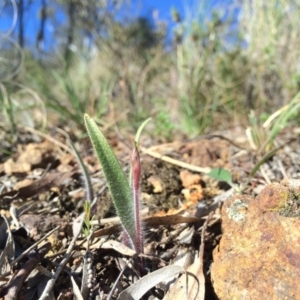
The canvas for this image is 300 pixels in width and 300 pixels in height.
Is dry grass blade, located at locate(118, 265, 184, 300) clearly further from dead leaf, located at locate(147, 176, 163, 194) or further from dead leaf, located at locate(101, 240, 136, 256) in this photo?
dead leaf, located at locate(147, 176, 163, 194)

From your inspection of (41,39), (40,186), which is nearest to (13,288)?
(40,186)

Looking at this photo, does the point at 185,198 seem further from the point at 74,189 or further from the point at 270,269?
the point at 270,269

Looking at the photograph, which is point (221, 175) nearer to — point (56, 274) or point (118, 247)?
point (118, 247)

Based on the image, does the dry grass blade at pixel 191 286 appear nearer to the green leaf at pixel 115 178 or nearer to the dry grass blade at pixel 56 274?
the green leaf at pixel 115 178

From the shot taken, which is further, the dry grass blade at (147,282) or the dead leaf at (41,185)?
the dead leaf at (41,185)

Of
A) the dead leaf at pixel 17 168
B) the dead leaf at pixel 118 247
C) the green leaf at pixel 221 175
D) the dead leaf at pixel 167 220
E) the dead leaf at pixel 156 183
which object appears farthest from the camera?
the dead leaf at pixel 17 168

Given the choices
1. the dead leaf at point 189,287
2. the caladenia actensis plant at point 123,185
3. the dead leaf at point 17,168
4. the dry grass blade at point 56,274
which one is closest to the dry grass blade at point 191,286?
the dead leaf at point 189,287

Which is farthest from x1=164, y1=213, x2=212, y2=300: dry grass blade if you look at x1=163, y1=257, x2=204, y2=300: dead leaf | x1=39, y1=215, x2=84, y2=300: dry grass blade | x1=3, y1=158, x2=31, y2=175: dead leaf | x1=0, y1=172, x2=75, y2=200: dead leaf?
x1=3, y1=158, x2=31, y2=175: dead leaf
